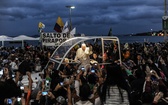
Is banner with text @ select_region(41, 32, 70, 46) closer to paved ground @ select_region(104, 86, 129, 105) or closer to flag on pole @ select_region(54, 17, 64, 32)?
flag on pole @ select_region(54, 17, 64, 32)

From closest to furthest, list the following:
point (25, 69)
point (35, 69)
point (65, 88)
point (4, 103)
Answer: point (4, 103) < point (65, 88) < point (25, 69) < point (35, 69)

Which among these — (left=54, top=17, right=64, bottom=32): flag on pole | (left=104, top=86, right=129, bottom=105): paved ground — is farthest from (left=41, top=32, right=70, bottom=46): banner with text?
(left=104, top=86, right=129, bottom=105): paved ground

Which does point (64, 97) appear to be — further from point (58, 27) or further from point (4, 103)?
point (58, 27)

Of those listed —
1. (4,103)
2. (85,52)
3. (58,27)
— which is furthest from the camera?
(58,27)

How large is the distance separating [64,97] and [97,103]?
1920mm

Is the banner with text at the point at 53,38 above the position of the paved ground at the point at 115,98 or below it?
above

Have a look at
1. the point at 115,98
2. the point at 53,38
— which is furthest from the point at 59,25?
the point at 115,98

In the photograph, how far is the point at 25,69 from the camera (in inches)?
347

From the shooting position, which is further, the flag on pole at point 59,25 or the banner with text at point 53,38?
the flag on pole at point 59,25

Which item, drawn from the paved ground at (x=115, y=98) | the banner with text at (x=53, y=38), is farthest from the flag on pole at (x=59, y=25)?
the paved ground at (x=115, y=98)

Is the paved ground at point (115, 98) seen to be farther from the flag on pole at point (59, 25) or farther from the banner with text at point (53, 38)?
the flag on pole at point (59, 25)

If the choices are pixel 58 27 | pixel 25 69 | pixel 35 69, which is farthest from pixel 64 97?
pixel 58 27

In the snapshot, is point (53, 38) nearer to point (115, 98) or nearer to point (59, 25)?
point (59, 25)

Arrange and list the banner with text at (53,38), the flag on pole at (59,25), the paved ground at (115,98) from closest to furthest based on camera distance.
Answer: the paved ground at (115,98) → the banner with text at (53,38) → the flag on pole at (59,25)
